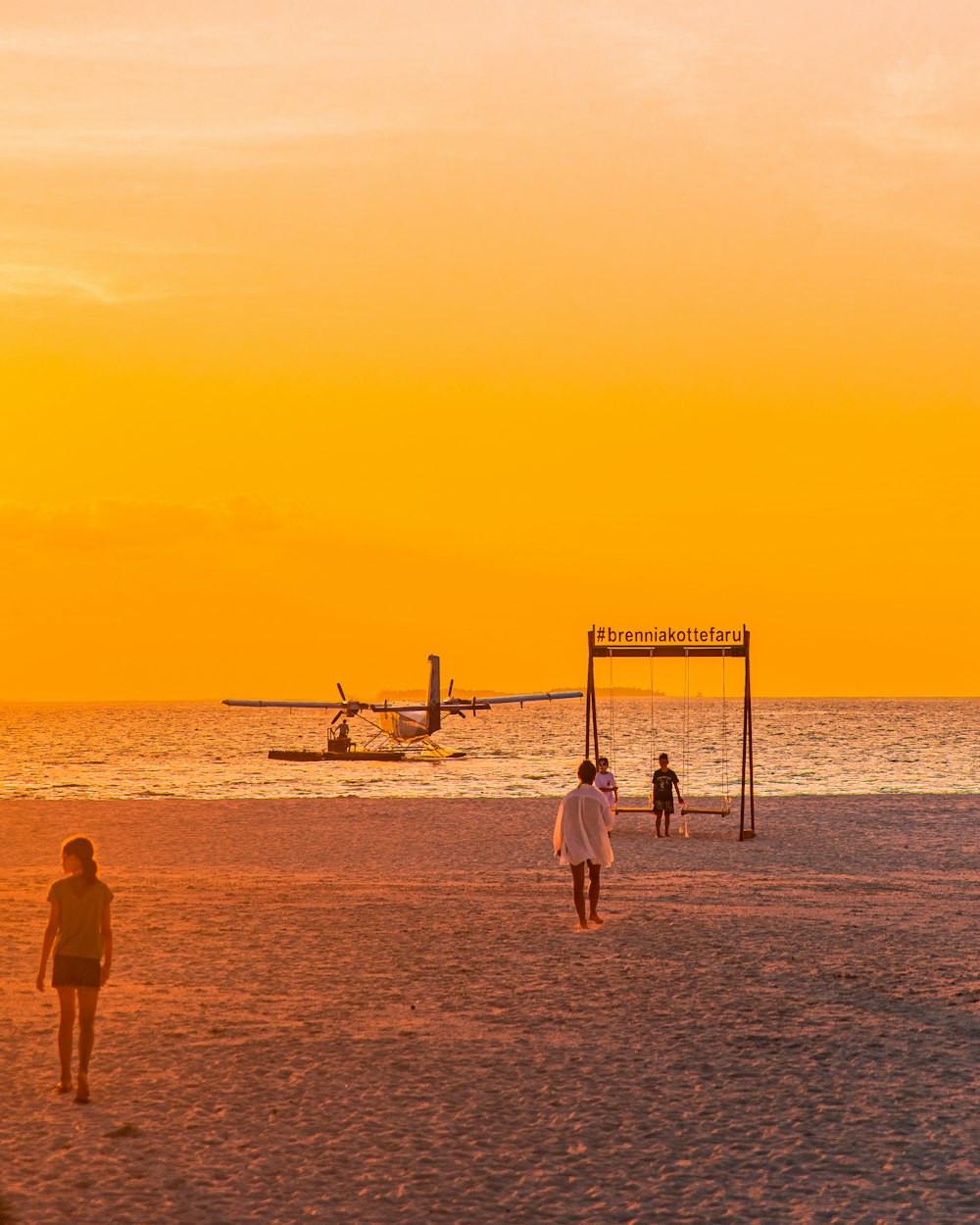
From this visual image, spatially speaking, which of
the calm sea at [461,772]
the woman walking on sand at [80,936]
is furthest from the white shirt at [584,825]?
the calm sea at [461,772]

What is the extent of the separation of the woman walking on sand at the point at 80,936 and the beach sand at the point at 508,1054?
27.6 inches

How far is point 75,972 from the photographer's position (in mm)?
9289

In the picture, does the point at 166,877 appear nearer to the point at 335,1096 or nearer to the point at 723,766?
the point at 335,1096

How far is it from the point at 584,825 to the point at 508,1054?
5.64 meters

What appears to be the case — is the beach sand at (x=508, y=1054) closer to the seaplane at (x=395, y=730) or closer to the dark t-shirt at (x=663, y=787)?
the dark t-shirt at (x=663, y=787)

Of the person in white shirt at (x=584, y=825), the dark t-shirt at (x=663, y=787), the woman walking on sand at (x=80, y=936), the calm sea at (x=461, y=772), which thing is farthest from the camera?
the calm sea at (x=461, y=772)

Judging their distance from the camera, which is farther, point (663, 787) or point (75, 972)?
point (663, 787)

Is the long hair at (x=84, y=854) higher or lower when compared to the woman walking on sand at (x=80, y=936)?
higher

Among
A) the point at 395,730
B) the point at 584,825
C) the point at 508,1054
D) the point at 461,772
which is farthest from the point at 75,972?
the point at 395,730

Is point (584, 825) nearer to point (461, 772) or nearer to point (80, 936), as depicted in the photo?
point (80, 936)

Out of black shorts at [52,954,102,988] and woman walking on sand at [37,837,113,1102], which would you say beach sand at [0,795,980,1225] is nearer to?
woman walking on sand at [37,837,113,1102]

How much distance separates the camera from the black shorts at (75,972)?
30.4 feet

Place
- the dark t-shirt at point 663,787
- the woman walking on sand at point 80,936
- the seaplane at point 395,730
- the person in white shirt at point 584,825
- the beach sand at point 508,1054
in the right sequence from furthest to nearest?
the seaplane at point 395,730 < the dark t-shirt at point 663,787 < the person in white shirt at point 584,825 < the woman walking on sand at point 80,936 < the beach sand at point 508,1054

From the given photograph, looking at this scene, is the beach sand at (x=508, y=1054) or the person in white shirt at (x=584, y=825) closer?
the beach sand at (x=508, y=1054)
